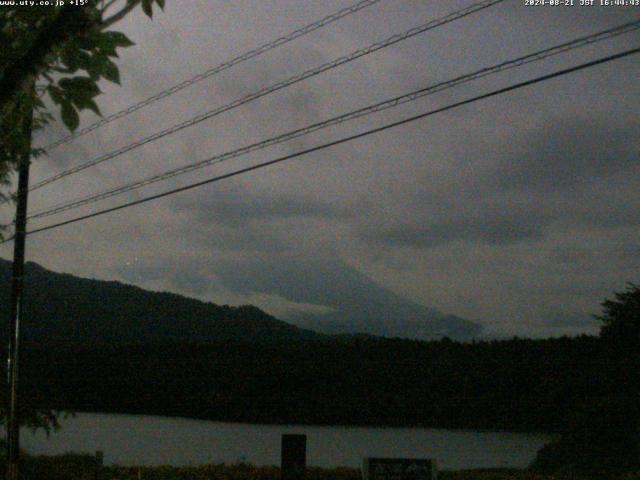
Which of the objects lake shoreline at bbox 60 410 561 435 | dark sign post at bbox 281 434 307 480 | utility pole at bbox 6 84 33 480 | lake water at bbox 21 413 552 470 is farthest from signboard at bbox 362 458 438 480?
lake shoreline at bbox 60 410 561 435

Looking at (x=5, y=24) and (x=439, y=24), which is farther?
(x=439, y=24)

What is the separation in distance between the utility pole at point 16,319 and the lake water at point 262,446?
1140cm

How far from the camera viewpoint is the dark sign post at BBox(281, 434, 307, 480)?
43.2 feet

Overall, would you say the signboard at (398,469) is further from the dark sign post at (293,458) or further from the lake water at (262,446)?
the lake water at (262,446)

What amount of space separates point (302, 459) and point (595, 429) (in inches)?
432

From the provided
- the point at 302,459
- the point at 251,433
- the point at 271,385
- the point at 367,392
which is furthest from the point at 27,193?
the point at 271,385

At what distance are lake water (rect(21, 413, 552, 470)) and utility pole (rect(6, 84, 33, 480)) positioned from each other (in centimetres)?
1140

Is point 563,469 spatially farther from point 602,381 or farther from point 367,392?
point 367,392

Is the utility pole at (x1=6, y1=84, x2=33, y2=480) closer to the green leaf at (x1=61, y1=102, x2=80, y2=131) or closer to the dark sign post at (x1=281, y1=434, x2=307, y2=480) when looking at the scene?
the dark sign post at (x1=281, y1=434, x2=307, y2=480)

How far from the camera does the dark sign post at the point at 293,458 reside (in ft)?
43.2

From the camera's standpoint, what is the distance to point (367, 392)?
7700cm

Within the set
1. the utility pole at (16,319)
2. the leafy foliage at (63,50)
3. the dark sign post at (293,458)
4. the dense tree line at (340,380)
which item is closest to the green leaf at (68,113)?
the leafy foliage at (63,50)

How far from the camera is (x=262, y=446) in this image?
1742 inches

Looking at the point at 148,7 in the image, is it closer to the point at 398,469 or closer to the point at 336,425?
the point at 398,469
